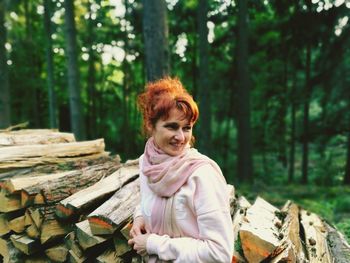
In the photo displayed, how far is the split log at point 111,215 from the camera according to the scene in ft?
11.7

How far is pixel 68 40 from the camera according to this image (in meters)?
10.9

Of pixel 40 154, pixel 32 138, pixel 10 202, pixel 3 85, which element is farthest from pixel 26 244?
pixel 3 85

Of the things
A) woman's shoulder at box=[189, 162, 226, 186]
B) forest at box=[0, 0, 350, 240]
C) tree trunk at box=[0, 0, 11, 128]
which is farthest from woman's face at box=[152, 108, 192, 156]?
tree trunk at box=[0, 0, 11, 128]

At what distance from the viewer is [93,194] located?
4133 millimetres

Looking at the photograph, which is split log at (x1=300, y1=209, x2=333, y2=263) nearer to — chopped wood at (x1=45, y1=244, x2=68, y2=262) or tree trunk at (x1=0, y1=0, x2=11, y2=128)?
chopped wood at (x1=45, y1=244, x2=68, y2=262)

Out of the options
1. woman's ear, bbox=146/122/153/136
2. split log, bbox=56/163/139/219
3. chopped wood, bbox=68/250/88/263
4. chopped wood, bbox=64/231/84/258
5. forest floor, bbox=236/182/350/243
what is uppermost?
woman's ear, bbox=146/122/153/136

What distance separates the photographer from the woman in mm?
2225

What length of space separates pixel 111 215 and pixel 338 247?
238 centimetres

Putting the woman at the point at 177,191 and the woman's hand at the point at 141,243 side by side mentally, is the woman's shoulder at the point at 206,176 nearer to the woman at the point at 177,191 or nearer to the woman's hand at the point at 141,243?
the woman at the point at 177,191

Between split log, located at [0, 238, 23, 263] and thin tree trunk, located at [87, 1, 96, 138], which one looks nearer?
split log, located at [0, 238, 23, 263]

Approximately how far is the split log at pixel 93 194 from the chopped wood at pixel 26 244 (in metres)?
0.44

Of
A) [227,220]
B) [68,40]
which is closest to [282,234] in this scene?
[227,220]

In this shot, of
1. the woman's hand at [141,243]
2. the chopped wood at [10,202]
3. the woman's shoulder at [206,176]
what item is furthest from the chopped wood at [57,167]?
the woman's shoulder at [206,176]

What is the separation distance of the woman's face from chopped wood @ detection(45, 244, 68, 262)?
2.06 m
